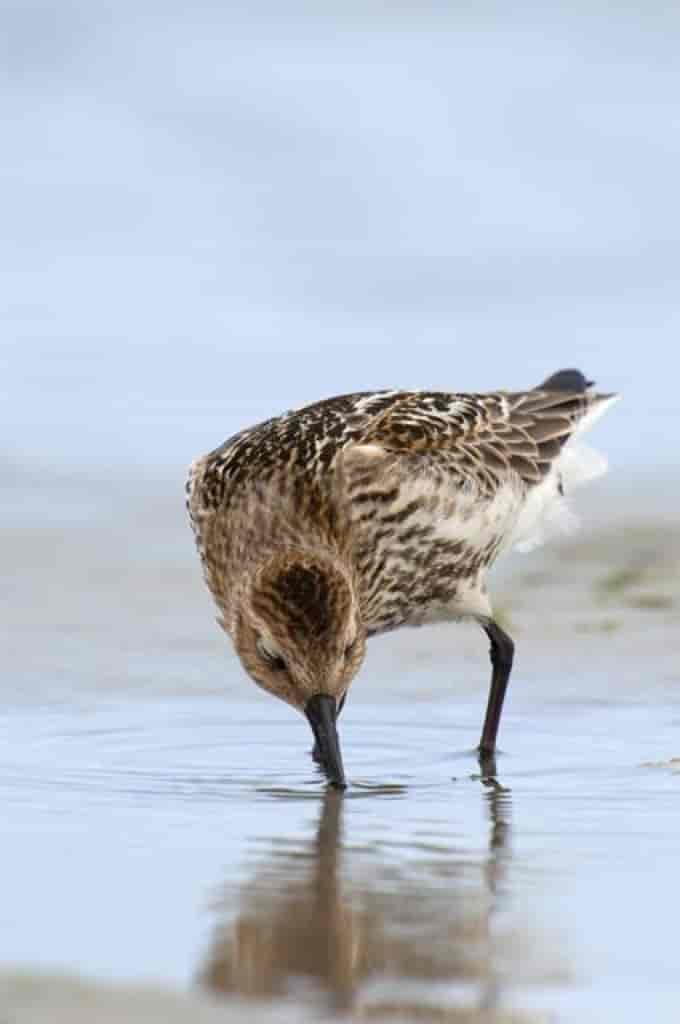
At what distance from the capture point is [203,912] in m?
5.09

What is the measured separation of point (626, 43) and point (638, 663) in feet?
39.0

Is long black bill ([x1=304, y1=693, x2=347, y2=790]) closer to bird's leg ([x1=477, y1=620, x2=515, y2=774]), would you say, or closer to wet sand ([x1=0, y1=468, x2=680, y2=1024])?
wet sand ([x1=0, y1=468, x2=680, y2=1024])

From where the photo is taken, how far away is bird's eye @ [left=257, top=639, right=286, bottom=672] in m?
6.79

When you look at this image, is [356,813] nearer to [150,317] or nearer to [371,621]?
[371,621]

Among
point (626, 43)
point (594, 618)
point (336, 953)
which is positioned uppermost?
point (626, 43)

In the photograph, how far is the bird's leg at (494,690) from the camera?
24.1ft

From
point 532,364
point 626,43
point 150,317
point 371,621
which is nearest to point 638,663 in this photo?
point 371,621

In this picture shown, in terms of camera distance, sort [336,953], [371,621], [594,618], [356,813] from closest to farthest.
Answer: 1. [336,953]
2. [356,813]
3. [371,621]
4. [594,618]

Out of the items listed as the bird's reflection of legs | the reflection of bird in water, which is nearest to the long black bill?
the bird's reflection of legs

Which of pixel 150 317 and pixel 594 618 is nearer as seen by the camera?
pixel 594 618

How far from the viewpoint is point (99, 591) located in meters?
9.90

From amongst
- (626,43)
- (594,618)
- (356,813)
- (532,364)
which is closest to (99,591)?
(594,618)

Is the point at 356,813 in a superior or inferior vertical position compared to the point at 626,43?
inferior

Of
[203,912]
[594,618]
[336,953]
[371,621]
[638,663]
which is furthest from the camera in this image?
[594,618]
